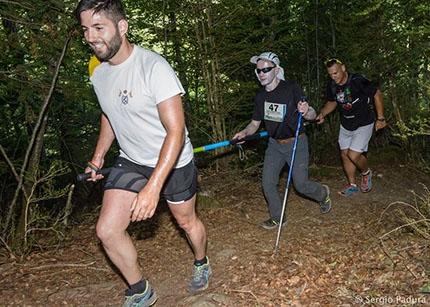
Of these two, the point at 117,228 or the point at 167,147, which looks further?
the point at 117,228

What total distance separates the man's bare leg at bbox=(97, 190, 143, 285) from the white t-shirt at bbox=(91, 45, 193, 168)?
1.17 ft

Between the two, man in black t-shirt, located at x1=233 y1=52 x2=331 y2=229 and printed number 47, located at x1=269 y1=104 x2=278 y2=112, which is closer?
man in black t-shirt, located at x1=233 y1=52 x2=331 y2=229

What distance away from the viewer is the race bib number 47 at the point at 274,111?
5.09 m

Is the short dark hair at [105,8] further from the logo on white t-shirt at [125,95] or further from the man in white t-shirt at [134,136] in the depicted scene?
the logo on white t-shirt at [125,95]

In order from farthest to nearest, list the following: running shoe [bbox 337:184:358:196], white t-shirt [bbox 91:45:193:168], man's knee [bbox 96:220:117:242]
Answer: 1. running shoe [bbox 337:184:358:196]
2. man's knee [bbox 96:220:117:242]
3. white t-shirt [bbox 91:45:193:168]

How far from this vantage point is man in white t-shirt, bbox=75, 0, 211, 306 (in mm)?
2703

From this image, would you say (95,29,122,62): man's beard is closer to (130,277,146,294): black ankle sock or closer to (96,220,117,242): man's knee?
(96,220,117,242): man's knee

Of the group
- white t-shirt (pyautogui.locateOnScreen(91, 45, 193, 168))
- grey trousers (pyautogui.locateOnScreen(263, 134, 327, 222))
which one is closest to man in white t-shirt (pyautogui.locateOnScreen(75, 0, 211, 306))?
white t-shirt (pyautogui.locateOnScreen(91, 45, 193, 168))

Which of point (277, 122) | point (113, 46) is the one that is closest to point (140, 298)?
point (113, 46)

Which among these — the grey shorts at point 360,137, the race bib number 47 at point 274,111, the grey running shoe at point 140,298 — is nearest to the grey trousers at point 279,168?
the race bib number 47 at point 274,111

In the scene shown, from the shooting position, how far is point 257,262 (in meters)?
4.30

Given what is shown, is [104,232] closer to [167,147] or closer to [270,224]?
[167,147]

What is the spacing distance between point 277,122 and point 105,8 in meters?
3.04

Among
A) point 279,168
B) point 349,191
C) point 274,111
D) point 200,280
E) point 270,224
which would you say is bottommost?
point 349,191
